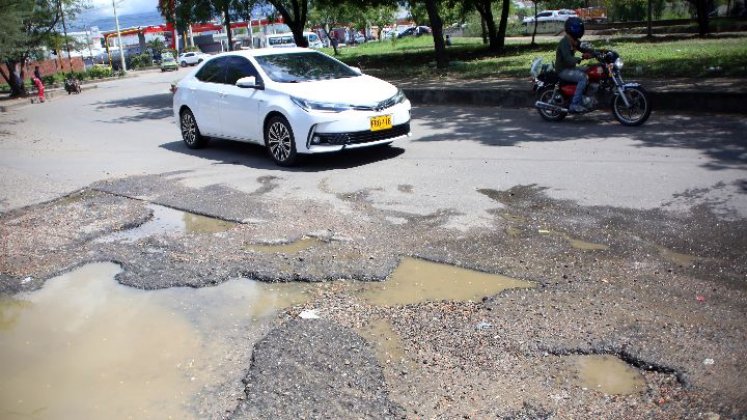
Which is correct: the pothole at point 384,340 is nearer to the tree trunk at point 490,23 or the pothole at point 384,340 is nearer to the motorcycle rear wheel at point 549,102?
the motorcycle rear wheel at point 549,102

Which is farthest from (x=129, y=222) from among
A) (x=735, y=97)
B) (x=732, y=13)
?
(x=732, y=13)

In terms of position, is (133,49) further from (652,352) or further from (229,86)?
(652,352)

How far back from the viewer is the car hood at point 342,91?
8.34m

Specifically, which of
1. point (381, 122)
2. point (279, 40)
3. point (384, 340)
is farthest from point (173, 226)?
point (279, 40)

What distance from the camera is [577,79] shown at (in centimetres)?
1014

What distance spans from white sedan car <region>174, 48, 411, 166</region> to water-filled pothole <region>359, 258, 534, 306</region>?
3703mm

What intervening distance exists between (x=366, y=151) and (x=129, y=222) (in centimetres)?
398

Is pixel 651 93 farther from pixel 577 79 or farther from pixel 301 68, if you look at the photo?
pixel 301 68

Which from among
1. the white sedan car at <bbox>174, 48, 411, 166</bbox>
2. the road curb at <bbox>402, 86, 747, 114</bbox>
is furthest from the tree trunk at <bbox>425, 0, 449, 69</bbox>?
the white sedan car at <bbox>174, 48, 411, 166</bbox>

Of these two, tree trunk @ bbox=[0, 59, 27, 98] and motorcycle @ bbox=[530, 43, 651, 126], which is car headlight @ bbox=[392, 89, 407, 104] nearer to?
motorcycle @ bbox=[530, 43, 651, 126]

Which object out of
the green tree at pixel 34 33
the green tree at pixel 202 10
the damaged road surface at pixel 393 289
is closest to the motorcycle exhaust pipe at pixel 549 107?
the damaged road surface at pixel 393 289

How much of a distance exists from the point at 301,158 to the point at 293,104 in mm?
828

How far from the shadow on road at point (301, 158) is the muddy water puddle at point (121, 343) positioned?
3.87 metres

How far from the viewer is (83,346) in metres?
4.18
